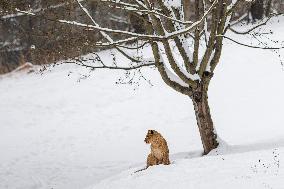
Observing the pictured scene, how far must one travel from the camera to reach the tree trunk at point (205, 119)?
30.2ft

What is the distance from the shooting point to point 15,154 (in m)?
13.6

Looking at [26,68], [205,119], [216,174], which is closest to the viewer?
[216,174]

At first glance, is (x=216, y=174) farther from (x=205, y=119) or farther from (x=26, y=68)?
(x=26, y=68)

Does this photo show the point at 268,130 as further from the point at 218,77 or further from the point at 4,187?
the point at 4,187

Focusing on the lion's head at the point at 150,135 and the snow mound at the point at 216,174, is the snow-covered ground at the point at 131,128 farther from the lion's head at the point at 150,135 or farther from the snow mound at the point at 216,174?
the lion's head at the point at 150,135

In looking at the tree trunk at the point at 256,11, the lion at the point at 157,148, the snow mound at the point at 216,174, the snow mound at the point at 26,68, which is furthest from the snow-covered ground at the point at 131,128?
the tree trunk at the point at 256,11

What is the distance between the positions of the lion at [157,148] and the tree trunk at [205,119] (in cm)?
179

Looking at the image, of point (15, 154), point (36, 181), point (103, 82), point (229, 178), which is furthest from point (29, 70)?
point (229, 178)

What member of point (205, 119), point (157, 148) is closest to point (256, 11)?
point (205, 119)

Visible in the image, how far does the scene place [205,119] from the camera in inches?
367

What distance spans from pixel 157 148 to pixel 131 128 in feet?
23.8

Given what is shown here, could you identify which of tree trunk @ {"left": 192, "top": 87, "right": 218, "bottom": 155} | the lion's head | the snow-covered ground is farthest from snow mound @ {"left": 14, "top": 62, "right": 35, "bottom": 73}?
the lion's head

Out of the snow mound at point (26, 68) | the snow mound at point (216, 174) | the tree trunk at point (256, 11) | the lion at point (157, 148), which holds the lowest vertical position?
the snow mound at point (216, 174)

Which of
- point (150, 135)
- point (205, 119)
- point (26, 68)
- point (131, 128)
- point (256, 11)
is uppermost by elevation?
point (256, 11)
